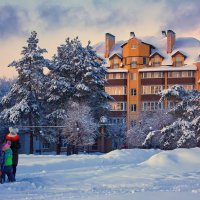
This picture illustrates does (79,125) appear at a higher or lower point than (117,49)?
lower

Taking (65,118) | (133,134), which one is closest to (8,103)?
(65,118)

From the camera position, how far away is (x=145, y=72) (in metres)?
70.3

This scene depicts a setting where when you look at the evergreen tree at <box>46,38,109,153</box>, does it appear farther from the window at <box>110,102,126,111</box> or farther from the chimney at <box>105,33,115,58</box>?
the chimney at <box>105,33,115,58</box>

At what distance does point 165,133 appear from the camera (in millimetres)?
44250

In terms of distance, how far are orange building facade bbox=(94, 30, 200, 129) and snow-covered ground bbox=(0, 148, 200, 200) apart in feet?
147

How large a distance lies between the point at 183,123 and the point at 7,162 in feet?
92.4

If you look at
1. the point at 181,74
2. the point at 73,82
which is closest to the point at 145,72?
the point at 181,74

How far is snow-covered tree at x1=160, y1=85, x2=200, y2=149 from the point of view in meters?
42.3

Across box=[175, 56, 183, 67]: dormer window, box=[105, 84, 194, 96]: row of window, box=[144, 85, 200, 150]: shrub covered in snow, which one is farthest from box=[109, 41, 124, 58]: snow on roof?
box=[144, 85, 200, 150]: shrub covered in snow

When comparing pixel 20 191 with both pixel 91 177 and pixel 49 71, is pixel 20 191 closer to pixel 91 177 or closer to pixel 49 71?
pixel 91 177

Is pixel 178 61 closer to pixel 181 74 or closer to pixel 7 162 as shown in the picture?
pixel 181 74

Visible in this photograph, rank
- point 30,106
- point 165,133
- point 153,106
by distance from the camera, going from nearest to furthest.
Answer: point 165,133 < point 30,106 < point 153,106

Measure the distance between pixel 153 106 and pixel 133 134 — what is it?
13627mm

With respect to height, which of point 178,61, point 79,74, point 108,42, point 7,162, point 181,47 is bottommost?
point 7,162
